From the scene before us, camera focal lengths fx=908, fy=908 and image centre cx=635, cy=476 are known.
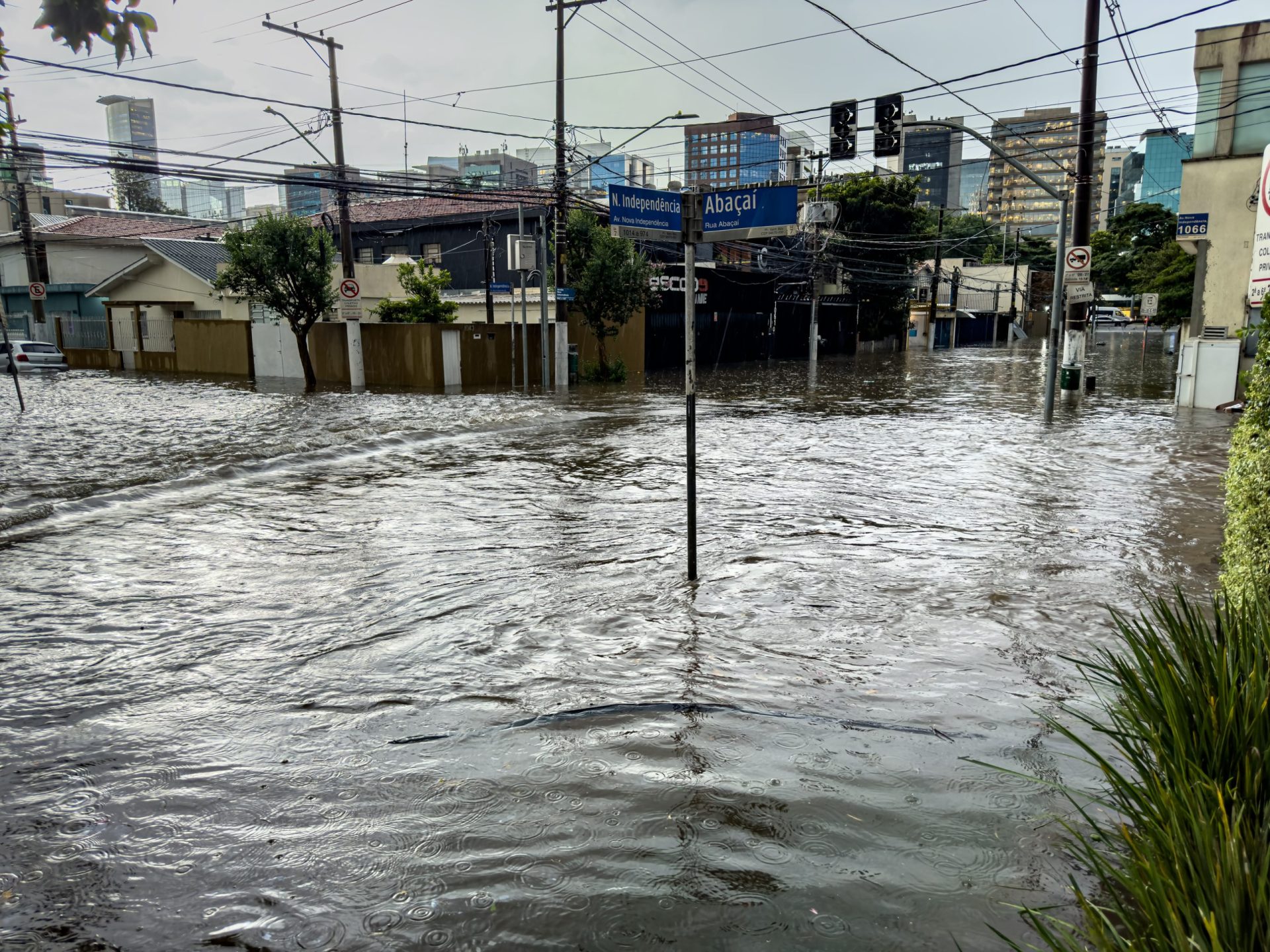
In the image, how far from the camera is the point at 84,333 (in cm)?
4228

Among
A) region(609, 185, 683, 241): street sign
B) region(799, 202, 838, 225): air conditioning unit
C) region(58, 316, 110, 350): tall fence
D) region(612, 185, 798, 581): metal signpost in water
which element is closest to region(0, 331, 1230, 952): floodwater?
region(612, 185, 798, 581): metal signpost in water

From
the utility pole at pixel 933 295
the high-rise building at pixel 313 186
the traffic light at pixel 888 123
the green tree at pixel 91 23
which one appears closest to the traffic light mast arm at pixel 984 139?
the traffic light at pixel 888 123

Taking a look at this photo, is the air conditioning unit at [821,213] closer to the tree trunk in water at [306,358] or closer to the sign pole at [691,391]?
the tree trunk in water at [306,358]

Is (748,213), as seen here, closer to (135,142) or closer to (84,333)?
(84,333)

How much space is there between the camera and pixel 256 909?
10.7ft

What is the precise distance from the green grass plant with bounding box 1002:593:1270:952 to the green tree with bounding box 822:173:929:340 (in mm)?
50246

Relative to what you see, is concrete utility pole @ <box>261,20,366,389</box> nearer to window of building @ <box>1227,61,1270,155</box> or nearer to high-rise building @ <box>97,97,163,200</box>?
high-rise building @ <box>97,97,163,200</box>

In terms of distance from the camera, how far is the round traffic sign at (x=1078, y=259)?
2014 cm

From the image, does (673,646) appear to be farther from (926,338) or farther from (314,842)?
(926,338)

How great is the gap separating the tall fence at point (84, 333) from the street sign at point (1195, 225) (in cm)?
4247

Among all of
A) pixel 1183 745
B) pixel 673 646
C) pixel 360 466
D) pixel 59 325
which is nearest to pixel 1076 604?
pixel 673 646

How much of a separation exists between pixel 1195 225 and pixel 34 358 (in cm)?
3916

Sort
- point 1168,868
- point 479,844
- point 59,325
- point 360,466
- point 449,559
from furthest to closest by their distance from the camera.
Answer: point 59,325 < point 360,466 < point 449,559 < point 479,844 < point 1168,868

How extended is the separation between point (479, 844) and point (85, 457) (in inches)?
528
